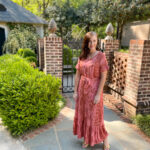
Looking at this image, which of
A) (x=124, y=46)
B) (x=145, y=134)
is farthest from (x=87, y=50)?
(x=124, y=46)

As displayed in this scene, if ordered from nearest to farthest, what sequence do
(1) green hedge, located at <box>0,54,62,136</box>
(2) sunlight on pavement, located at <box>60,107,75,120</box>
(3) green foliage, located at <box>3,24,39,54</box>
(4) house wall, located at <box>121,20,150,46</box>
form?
(1) green hedge, located at <box>0,54,62,136</box> < (2) sunlight on pavement, located at <box>60,107,75,120</box> < (3) green foliage, located at <box>3,24,39,54</box> < (4) house wall, located at <box>121,20,150,46</box>

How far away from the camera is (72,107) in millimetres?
4516

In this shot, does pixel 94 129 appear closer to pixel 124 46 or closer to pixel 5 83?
pixel 5 83

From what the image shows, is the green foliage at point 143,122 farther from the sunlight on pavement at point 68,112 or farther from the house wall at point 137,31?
the house wall at point 137,31

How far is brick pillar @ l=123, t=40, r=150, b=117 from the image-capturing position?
10.8ft

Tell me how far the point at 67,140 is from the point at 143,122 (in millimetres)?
1708

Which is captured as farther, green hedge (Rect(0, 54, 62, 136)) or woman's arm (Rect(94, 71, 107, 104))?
green hedge (Rect(0, 54, 62, 136))

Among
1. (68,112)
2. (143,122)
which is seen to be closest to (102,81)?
(143,122)

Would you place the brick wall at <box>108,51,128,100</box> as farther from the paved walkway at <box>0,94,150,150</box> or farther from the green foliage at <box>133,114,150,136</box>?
the paved walkway at <box>0,94,150,150</box>

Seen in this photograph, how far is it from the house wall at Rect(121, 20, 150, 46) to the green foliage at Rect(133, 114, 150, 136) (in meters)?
14.6

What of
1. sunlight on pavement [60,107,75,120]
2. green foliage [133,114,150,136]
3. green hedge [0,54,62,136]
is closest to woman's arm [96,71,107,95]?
green hedge [0,54,62,136]

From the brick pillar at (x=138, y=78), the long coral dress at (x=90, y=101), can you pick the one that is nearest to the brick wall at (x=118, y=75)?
the brick pillar at (x=138, y=78)

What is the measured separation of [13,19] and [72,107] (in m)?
9.19

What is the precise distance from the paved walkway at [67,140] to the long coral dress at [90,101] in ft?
1.30
